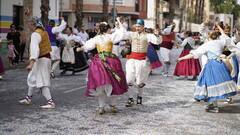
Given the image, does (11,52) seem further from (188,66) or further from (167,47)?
(188,66)

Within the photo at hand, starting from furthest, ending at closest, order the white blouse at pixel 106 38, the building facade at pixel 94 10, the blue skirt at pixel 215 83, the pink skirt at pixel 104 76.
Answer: the building facade at pixel 94 10, the blue skirt at pixel 215 83, the white blouse at pixel 106 38, the pink skirt at pixel 104 76

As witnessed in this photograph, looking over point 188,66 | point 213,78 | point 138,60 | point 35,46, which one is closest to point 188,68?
point 188,66

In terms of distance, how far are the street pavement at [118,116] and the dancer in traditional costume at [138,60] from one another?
519mm

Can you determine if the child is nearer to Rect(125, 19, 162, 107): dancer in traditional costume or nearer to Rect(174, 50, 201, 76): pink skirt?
Rect(174, 50, 201, 76): pink skirt

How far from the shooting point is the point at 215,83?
966cm

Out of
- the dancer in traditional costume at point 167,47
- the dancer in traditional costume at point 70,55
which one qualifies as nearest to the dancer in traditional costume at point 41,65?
the dancer in traditional costume at point 70,55

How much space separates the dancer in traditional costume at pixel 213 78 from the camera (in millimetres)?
9602

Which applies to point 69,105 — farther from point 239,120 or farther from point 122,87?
point 239,120

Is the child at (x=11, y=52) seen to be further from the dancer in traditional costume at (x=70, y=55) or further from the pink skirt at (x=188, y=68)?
the pink skirt at (x=188, y=68)

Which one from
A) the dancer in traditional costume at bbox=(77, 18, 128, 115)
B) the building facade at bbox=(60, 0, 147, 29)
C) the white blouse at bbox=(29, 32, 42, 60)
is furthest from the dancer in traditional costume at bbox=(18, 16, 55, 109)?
the building facade at bbox=(60, 0, 147, 29)

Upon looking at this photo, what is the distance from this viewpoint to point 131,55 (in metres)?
10.6

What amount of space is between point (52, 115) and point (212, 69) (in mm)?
3344

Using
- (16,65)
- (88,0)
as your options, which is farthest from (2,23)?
(88,0)

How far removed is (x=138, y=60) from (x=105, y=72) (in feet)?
4.97
